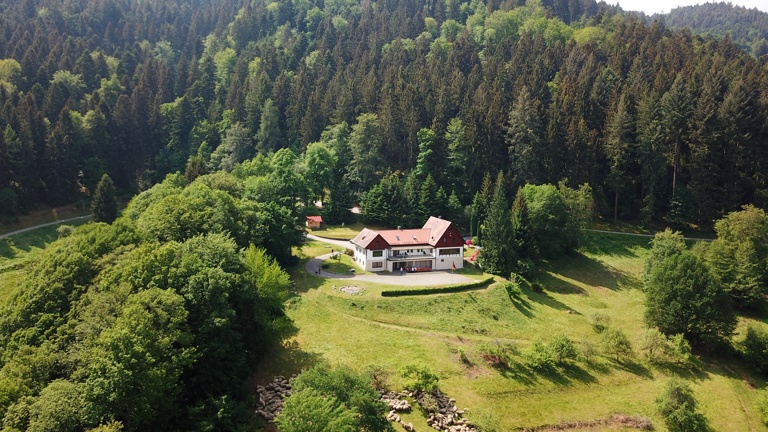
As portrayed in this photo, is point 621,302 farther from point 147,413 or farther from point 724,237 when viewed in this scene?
point 147,413

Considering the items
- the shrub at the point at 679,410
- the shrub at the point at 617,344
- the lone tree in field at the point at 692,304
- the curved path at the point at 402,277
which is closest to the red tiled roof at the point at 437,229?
the curved path at the point at 402,277

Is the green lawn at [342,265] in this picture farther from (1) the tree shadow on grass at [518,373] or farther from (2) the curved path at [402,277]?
(1) the tree shadow on grass at [518,373]

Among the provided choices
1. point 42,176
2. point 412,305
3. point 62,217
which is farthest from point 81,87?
point 412,305

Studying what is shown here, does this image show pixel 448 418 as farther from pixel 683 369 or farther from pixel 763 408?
pixel 763 408

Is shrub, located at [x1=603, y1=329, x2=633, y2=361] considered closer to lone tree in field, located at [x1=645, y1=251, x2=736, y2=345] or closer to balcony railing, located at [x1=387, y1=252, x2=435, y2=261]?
lone tree in field, located at [x1=645, y1=251, x2=736, y2=345]

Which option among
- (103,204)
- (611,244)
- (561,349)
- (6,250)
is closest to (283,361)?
(561,349)

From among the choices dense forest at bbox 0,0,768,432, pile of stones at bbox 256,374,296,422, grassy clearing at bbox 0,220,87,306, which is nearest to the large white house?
dense forest at bbox 0,0,768,432
